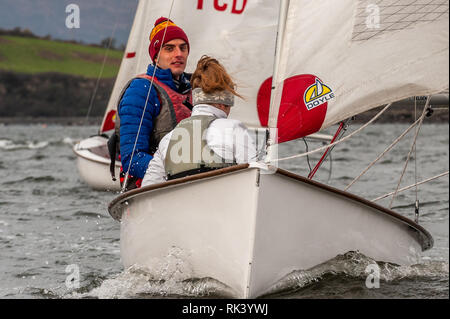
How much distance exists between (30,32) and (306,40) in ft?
232

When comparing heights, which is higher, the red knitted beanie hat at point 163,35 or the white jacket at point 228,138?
the red knitted beanie hat at point 163,35

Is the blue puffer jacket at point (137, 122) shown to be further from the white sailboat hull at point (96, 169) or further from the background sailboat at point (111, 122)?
the white sailboat hull at point (96, 169)

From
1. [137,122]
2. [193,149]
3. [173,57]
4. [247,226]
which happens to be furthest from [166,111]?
[247,226]

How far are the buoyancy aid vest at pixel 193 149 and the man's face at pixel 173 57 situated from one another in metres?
0.94

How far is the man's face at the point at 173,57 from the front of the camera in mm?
5430

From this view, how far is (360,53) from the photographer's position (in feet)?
14.6

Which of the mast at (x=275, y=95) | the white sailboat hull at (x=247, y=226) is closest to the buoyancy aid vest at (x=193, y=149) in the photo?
the white sailboat hull at (x=247, y=226)

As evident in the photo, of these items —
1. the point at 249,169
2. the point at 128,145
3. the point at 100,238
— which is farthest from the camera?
the point at 100,238

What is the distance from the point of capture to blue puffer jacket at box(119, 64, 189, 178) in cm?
511

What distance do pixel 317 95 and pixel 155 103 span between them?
1.31 meters

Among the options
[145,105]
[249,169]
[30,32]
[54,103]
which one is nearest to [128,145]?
[145,105]

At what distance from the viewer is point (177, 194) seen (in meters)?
4.48

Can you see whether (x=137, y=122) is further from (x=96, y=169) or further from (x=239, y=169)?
(x=96, y=169)
